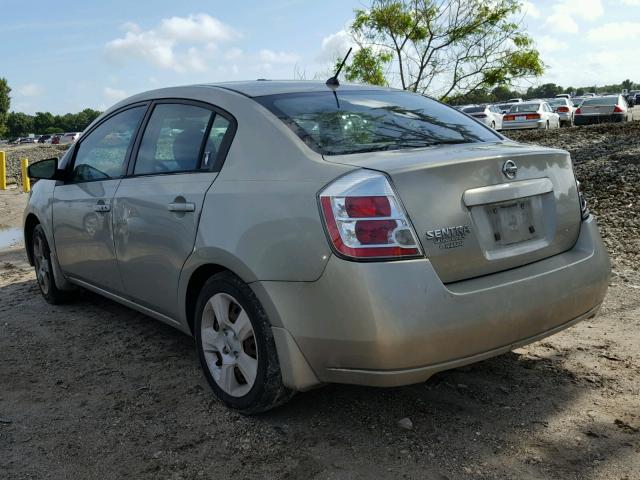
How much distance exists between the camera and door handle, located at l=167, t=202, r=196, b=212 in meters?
3.40

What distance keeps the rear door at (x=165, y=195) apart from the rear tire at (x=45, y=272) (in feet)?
Result: 5.07

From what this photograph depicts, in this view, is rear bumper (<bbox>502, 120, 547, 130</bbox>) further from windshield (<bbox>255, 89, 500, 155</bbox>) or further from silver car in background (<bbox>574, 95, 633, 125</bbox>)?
windshield (<bbox>255, 89, 500, 155</bbox>)

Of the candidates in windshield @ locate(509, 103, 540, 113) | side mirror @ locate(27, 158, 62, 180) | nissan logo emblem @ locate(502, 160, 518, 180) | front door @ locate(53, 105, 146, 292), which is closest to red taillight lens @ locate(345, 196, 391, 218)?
nissan logo emblem @ locate(502, 160, 518, 180)

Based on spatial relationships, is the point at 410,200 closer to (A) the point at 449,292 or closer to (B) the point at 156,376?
(A) the point at 449,292

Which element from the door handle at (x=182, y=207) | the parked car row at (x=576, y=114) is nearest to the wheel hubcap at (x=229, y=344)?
the door handle at (x=182, y=207)

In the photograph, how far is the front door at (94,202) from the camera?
4242 millimetres

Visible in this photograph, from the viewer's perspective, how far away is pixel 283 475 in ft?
9.00

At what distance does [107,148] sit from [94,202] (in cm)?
42

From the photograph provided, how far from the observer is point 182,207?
11.4 feet

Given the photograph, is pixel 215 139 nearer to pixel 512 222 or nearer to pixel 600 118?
pixel 512 222

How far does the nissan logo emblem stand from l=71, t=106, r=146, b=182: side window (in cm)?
235

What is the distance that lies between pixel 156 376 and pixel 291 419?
3.44ft

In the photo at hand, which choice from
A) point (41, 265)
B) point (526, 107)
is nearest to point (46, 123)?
point (526, 107)

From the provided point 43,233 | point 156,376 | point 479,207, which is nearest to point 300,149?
point 479,207
